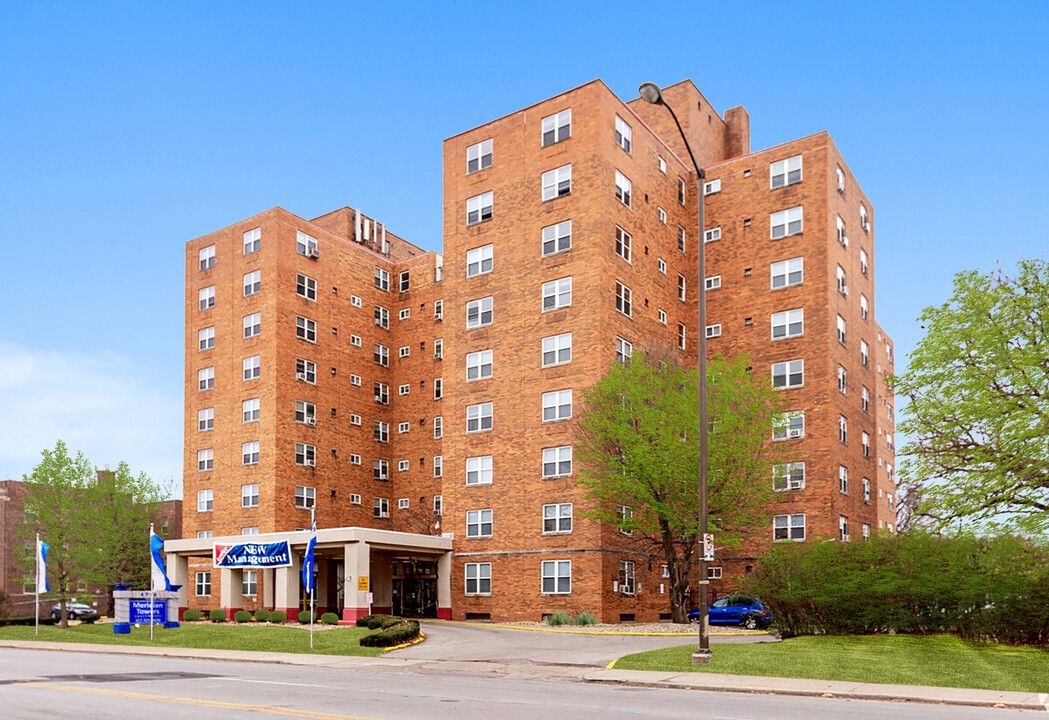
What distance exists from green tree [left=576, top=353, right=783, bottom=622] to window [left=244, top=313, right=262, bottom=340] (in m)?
24.2

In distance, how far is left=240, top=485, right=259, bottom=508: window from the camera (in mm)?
57438

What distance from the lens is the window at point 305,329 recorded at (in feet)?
198

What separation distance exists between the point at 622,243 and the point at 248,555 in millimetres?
24001

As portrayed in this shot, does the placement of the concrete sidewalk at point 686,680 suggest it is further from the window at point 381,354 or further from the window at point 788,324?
the window at point 381,354

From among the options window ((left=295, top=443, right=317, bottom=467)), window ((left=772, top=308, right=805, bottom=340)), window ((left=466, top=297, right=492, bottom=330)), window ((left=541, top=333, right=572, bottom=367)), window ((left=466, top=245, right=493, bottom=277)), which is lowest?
window ((left=295, top=443, right=317, bottom=467))

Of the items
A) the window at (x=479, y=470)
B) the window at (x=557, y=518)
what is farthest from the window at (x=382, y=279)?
the window at (x=557, y=518)

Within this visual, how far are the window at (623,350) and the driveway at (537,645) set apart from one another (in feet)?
49.7

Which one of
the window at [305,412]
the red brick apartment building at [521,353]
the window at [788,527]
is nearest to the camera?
the red brick apartment building at [521,353]

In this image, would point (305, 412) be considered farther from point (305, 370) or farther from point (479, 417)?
point (479, 417)

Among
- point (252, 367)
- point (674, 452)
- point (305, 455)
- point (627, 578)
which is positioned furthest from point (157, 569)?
point (674, 452)

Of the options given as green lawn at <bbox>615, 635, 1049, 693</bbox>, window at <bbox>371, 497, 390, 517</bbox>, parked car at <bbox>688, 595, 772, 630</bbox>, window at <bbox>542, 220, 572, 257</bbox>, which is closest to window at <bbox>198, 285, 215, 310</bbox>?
window at <bbox>371, 497, 390, 517</bbox>

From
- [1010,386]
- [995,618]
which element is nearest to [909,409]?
[1010,386]

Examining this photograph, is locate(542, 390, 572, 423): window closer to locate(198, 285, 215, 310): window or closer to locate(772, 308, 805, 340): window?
locate(772, 308, 805, 340): window

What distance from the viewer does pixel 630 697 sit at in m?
17.3
